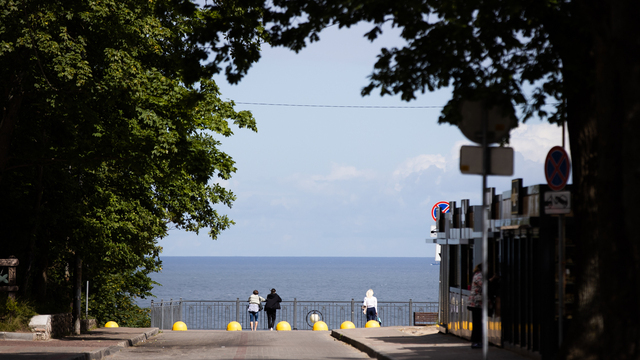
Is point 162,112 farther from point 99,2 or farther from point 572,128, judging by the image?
point 572,128

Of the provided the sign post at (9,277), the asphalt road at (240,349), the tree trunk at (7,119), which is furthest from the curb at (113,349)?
the tree trunk at (7,119)

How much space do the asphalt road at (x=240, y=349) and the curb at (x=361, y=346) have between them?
13 cm

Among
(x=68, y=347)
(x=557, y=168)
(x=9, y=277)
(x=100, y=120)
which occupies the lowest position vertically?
(x=68, y=347)

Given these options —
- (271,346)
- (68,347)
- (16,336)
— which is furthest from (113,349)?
(271,346)

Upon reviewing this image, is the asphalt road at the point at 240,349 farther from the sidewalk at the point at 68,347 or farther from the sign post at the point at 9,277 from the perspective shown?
the sign post at the point at 9,277

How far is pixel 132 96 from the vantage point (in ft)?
55.6

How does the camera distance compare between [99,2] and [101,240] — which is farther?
[101,240]

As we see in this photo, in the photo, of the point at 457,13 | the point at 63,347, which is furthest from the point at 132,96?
the point at 457,13

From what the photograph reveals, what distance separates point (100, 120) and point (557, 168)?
37.3ft

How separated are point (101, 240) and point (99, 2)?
785 cm

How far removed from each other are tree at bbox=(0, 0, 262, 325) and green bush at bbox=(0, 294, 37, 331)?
2.85 metres

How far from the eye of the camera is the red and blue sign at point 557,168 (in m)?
11.1

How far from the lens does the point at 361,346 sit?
703 inches

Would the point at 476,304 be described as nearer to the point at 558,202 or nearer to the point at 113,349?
the point at 558,202
